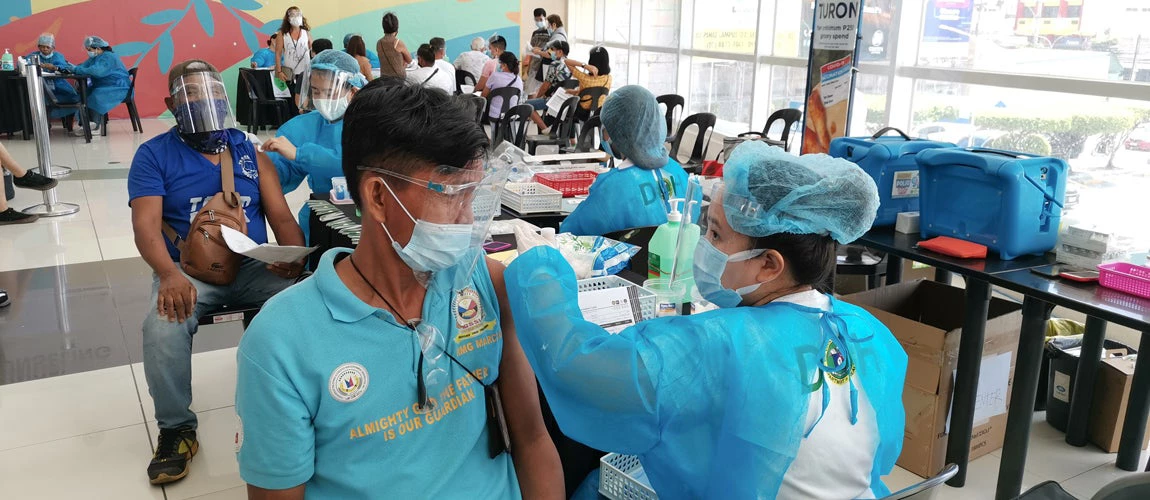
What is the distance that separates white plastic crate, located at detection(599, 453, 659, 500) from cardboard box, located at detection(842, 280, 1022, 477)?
1333 mm

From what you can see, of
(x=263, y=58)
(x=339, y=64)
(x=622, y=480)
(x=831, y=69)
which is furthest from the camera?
(x=263, y=58)

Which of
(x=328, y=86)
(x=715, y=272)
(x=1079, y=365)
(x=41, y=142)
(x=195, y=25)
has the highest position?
(x=195, y=25)

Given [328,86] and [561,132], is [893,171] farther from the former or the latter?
[561,132]

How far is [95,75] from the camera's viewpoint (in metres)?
9.35

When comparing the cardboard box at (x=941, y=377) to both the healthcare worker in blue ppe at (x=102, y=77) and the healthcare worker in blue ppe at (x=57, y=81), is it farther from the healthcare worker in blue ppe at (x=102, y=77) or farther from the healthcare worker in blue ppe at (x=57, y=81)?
the healthcare worker in blue ppe at (x=57, y=81)

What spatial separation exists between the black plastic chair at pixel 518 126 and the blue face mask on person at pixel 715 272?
567 cm

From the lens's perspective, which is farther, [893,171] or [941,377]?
[893,171]

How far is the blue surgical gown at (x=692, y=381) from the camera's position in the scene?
1.19 metres

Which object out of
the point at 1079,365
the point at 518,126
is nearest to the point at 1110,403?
the point at 1079,365

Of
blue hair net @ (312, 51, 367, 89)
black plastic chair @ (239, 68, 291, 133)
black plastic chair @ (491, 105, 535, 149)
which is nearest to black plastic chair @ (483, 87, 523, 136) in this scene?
black plastic chair @ (491, 105, 535, 149)

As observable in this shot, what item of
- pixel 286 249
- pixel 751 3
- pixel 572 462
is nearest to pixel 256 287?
pixel 286 249

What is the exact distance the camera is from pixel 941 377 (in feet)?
8.61

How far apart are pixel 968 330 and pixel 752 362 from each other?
1605 mm

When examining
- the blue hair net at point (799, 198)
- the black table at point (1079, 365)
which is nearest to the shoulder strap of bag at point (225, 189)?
the blue hair net at point (799, 198)
